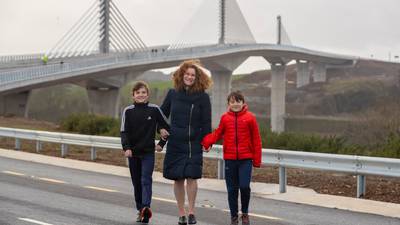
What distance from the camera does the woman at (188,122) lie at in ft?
23.2

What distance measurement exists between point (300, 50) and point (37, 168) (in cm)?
8135

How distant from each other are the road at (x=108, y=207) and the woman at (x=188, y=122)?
2.76 feet

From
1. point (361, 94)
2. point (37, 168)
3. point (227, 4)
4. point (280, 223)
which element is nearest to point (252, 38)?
point (227, 4)

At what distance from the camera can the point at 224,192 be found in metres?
10.5

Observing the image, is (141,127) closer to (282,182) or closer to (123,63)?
(282,182)

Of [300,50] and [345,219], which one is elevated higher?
[300,50]

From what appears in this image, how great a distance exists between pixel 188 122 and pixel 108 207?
227cm

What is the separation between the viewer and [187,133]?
7.05 meters

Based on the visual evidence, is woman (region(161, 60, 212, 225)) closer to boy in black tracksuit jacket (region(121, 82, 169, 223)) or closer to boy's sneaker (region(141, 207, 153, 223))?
boy in black tracksuit jacket (region(121, 82, 169, 223))

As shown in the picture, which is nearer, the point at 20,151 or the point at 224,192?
the point at 224,192

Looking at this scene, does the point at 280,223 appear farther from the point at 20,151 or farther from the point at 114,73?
the point at 114,73

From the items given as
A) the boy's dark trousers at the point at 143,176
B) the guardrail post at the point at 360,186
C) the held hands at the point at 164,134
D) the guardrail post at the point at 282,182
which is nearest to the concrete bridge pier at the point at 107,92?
the guardrail post at the point at 282,182

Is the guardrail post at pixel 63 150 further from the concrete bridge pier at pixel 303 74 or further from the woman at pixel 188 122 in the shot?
the concrete bridge pier at pixel 303 74

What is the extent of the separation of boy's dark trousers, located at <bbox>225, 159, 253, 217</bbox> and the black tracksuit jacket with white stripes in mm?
887
